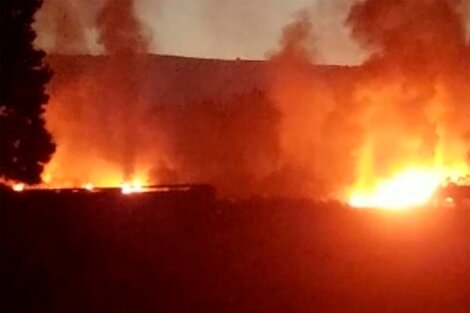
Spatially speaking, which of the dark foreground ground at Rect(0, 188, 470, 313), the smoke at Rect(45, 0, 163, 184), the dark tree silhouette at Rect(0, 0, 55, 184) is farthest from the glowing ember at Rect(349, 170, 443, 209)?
the dark foreground ground at Rect(0, 188, 470, 313)

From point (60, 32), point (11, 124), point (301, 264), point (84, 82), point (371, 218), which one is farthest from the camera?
point (84, 82)

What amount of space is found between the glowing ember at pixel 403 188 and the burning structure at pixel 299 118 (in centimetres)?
4

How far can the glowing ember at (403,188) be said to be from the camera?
2669cm

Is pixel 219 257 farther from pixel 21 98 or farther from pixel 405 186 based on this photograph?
pixel 405 186

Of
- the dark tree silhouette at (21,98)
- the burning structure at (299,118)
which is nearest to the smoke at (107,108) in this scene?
the burning structure at (299,118)

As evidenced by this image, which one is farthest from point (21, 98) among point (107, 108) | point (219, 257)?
point (107, 108)

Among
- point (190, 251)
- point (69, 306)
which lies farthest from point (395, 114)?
point (69, 306)

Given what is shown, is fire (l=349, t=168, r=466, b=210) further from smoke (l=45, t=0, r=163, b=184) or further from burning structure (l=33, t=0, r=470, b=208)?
smoke (l=45, t=0, r=163, b=184)

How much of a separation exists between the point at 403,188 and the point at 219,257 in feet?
47.8

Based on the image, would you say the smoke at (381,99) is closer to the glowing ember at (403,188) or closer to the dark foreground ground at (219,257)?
A: the glowing ember at (403,188)

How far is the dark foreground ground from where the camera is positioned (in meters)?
12.0

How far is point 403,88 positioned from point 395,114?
67cm

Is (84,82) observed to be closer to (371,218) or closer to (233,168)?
(233,168)

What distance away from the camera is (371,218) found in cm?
1527
